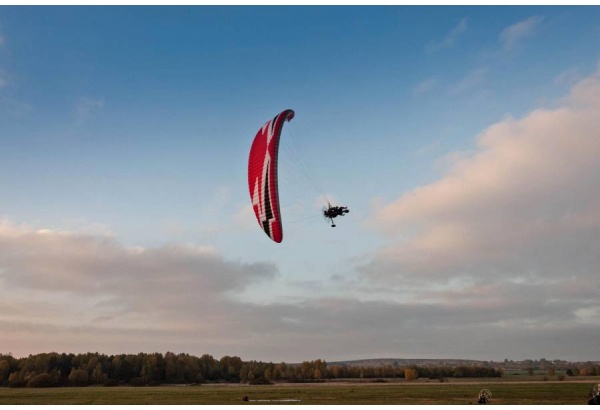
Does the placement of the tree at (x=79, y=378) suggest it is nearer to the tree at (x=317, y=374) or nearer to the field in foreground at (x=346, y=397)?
the field in foreground at (x=346, y=397)

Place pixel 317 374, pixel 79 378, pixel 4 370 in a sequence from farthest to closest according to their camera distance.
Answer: pixel 317 374 < pixel 4 370 < pixel 79 378

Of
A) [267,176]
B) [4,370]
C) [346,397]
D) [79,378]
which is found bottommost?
[346,397]

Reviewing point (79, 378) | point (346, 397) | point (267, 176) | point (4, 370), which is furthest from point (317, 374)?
point (267, 176)

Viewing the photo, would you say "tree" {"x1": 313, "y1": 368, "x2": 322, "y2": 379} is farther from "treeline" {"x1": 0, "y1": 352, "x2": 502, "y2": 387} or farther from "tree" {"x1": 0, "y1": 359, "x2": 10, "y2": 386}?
"tree" {"x1": 0, "y1": 359, "x2": 10, "y2": 386}

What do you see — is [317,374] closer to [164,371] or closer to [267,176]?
[164,371]

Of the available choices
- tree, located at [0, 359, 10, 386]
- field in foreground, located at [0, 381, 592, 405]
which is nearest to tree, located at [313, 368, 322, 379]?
field in foreground, located at [0, 381, 592, 405]

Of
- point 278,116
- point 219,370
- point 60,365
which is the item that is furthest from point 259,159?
point 60,365
